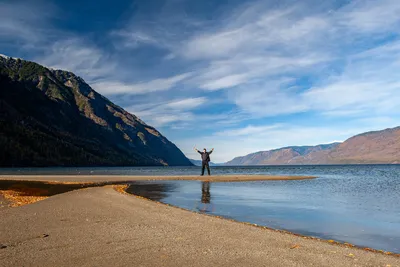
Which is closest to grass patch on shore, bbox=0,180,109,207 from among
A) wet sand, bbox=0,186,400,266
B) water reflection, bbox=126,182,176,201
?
water reflection, bbox=126,182,176,201

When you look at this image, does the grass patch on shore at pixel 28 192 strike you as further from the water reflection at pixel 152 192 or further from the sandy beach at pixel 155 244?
the sandy beach at pixel 155 244

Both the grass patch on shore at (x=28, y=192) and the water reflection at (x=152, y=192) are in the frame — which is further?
the water reflection at (x=152, y=192)

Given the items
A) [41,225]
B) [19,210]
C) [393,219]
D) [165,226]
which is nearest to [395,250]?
[393,219]

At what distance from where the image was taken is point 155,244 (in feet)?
31.4

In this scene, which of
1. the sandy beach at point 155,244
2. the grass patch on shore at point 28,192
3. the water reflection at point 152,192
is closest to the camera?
the sandy beach at point 155,244

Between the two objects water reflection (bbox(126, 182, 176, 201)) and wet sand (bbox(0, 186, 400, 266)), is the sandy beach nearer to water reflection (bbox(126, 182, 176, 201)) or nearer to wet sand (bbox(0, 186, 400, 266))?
wet sand (bbox(0, 186, 400, 266))

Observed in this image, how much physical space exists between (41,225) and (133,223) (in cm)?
317

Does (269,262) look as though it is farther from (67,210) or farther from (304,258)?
(67,210)

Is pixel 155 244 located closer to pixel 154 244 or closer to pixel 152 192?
pixel 154 244

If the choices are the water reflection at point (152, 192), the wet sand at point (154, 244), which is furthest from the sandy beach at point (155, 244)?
the water reflection at point (152, 192)

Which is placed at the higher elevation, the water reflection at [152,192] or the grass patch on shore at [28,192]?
the grass patch on shore at [28,192]

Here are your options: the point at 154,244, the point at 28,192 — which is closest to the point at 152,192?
the point at 28,192

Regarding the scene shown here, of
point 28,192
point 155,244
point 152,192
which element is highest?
point 28,192

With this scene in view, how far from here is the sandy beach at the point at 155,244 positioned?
8039mm
